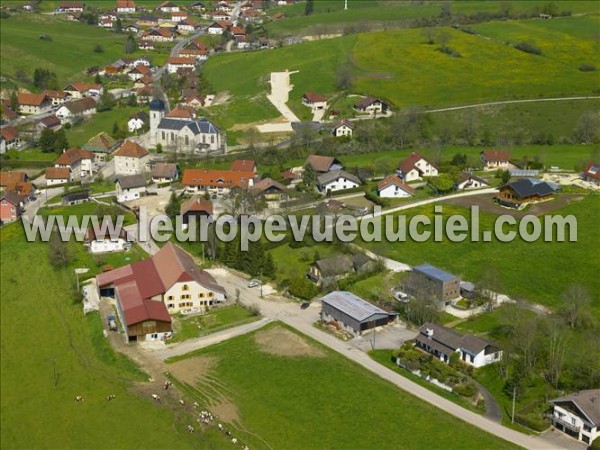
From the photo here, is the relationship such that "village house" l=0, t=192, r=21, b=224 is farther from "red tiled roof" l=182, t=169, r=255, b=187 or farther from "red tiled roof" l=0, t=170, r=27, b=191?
"red tiled roof" l=182, t=169, r=255, b=187

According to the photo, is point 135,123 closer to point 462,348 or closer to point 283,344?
point 283,344

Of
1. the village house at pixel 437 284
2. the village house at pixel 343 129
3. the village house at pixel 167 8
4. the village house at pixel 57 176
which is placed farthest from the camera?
the village house at pixel 167 8

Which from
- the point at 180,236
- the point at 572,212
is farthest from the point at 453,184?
the point at 180,236

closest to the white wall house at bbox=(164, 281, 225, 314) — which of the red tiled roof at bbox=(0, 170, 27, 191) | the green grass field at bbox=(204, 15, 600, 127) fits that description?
the red tiled roof at bbox=(0, 170, 27, 191)

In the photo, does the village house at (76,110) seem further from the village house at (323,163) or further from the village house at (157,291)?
the village house at (157,291)

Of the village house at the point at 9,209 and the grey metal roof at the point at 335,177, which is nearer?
the village house at the point at 9,209

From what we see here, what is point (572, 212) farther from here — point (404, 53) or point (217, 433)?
point (404, 53)

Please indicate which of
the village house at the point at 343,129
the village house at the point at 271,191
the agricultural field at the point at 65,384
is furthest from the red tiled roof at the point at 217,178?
the agricultural field at the point at 65,384
